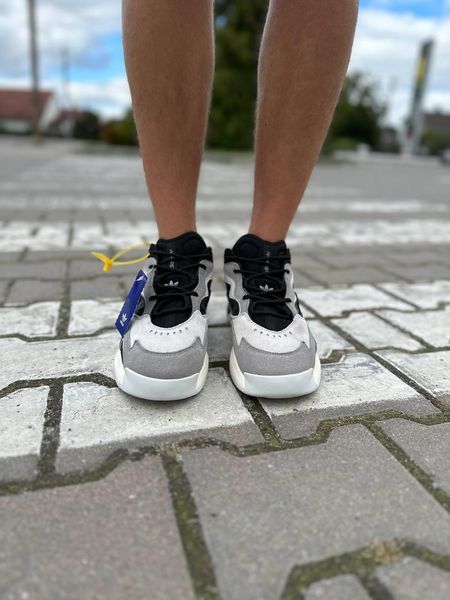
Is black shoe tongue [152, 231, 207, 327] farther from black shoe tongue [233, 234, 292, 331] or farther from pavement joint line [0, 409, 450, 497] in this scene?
pavement joint line [0, 409, 450, 497]

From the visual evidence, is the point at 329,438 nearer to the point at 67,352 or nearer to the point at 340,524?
the point at 340,524

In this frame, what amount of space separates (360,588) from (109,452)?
1.33ft

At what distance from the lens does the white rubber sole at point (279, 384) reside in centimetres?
91

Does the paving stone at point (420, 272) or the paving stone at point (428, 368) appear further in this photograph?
the paving stone at point (420, 272)

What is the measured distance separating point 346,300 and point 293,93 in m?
0.74

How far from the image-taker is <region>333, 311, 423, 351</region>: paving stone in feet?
4.03

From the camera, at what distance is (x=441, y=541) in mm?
626

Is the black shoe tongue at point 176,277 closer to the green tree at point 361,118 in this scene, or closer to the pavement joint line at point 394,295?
the pavement joint line at point 394,295

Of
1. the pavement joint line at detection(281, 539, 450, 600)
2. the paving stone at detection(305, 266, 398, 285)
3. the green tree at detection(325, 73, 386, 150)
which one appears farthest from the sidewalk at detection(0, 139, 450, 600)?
the green tree at detection(325, 73, 386, 150)

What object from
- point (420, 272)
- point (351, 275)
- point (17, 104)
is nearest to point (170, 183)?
point (351, 275)

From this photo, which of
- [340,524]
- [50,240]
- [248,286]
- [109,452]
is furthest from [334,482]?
[50,240]

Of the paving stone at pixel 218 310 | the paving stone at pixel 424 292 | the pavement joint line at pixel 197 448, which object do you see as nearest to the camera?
the pavement joint line at pixel 197 448

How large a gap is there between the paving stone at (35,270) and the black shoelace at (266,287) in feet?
2.92

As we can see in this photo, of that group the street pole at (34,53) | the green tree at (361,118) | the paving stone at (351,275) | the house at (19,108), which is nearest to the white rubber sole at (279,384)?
the paving stone at (351,275)
